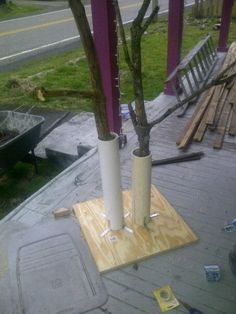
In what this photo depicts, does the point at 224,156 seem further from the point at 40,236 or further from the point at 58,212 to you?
the point at 40,236

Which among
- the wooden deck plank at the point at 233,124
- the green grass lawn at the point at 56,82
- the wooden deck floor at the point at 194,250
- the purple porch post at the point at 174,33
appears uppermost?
the purple porch post at the point at 174,33

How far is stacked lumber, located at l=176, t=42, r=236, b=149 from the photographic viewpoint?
191 inches

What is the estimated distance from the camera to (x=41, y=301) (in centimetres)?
262

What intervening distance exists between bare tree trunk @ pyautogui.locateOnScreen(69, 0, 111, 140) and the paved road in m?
8.31

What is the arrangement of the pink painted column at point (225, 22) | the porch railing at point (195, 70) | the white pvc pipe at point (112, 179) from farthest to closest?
1. the pink painted column at point (225, 22)
2. the porch railing at point (195, 70)
3. the white pvc pipe at point (112, 179)

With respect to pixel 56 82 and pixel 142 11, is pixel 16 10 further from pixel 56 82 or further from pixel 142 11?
pixel 142 11

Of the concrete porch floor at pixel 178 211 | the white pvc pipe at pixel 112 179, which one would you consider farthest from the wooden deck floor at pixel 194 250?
the white pvc pipe at pixel 112 179

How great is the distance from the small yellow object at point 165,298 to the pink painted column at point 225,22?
8718 millimetres

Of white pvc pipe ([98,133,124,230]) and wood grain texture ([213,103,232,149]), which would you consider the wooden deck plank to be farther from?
white pvc pipe ([98,133,124,230])

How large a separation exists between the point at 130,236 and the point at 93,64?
1.69 metres

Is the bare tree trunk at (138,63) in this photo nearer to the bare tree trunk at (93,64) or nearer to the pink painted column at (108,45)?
the bare tree trunk at (93,64)

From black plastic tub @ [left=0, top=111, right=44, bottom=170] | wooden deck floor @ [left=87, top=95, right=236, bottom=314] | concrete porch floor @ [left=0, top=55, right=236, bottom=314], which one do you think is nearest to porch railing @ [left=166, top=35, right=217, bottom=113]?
concrete porch floor @ [left=0, top=55, right=236, bottom=314]

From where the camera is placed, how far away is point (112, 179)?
298 cm

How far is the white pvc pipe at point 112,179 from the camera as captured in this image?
2826mm
